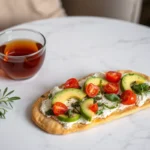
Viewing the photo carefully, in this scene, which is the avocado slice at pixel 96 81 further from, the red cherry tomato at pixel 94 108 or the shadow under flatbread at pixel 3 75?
the shadow under flatbread at pixel 3 75

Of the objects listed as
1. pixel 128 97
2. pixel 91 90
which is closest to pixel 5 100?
pixel 91 90

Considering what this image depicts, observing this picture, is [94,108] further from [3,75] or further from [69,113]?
[3,75]

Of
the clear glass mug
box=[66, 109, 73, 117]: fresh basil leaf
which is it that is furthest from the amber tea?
box=[66, 109, 73, 117]: fresh basil leaf

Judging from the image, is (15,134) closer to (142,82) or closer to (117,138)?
(117,138)

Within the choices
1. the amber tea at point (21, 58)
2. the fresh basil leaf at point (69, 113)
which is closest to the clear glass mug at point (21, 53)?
the amber tea at point (21, 58)

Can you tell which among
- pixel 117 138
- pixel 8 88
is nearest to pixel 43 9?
pixel 8 88

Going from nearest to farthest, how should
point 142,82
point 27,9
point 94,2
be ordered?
point 142,82 → point 27,9 → point 94,2

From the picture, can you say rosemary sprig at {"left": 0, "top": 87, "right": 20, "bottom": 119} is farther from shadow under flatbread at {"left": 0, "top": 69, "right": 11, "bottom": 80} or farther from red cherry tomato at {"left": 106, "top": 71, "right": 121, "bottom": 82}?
red cherry tomato at {"left": 106, "top": 71, "right": 121, "bottom": 82}
